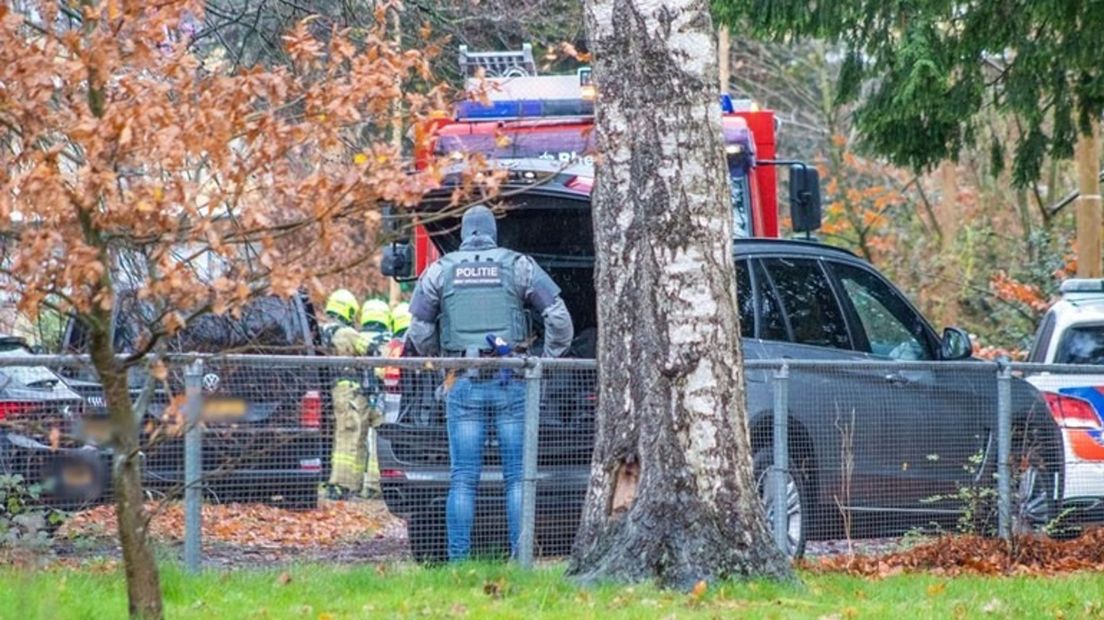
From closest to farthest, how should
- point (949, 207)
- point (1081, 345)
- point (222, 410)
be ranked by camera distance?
1. point (222, 410)
2. point (1081, 345)
3. point (949, 207)

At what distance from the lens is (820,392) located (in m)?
11.2

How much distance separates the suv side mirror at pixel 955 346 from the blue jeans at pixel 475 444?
3308 millimetres

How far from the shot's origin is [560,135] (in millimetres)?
13344

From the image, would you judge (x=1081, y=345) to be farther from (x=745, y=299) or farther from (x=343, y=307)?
(x=343, y=307)

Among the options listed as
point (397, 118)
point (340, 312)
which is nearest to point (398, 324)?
point (340, 312)

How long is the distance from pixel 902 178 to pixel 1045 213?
10.2 meters

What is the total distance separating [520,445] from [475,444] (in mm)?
259

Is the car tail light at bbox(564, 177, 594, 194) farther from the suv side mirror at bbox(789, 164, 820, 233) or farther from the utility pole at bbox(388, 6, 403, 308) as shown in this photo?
the suv side mirror at bbox(789, 164, 820, 233)

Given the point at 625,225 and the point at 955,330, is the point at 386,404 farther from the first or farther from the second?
the point at 955,330

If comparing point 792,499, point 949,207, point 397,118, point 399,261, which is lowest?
point 792,499

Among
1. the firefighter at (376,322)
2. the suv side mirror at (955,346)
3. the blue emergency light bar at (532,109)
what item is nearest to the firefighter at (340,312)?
the firefighter at (376,322)

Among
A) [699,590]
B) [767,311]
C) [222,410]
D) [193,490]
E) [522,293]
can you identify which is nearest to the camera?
[222,410]

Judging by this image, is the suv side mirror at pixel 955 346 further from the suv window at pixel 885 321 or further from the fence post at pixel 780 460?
the fence post at pixel 780 460

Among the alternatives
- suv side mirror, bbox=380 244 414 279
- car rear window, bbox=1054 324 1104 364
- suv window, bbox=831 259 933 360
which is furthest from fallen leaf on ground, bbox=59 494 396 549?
car rear window, bbox=1054 324 1104 364
